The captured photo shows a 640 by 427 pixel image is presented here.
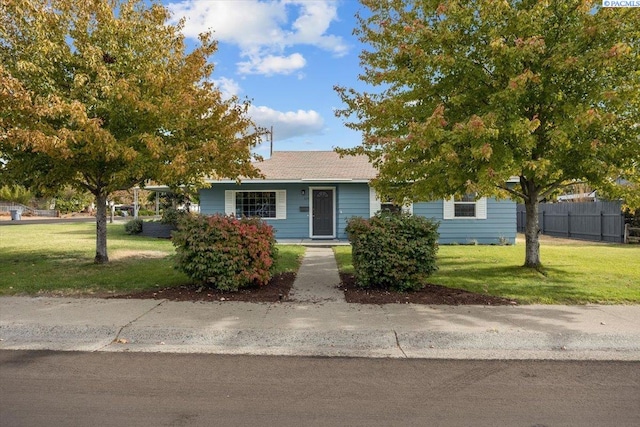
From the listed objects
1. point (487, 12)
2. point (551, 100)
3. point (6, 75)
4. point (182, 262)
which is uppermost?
point (487, 12)

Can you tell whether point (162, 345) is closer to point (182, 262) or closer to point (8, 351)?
point (8, 351)

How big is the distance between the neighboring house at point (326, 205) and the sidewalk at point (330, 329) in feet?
35.6

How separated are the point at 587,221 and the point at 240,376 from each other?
22124mm

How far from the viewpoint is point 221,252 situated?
26.2ft

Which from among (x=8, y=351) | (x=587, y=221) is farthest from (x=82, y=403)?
(x=587, y=221)

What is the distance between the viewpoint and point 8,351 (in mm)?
5301

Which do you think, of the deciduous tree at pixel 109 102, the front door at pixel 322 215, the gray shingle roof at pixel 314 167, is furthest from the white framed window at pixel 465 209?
the deciduous tree at pixel 109 102

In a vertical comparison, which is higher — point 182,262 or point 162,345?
point 182,262

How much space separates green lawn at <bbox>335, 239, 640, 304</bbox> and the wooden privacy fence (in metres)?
5.97

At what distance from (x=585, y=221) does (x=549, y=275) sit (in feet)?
47.5

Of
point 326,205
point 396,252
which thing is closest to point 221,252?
point 396,252

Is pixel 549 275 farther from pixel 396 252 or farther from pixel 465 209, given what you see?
pixel 465 209

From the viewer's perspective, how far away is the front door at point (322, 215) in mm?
18859

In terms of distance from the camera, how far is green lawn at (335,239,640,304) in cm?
801
